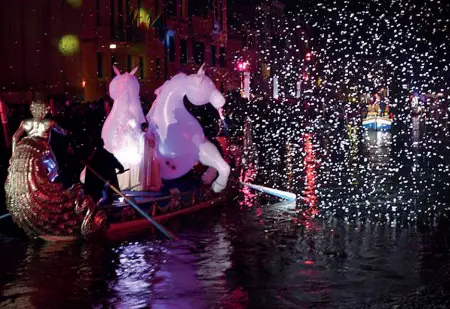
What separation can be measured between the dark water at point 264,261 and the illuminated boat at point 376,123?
32.8 metres

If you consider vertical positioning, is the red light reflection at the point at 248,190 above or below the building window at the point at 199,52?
below

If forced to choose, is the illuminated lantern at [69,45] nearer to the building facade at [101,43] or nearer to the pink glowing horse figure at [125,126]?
the building facade at [101,43]

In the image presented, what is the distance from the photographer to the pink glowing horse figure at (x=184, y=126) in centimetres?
1286

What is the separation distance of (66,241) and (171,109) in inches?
143

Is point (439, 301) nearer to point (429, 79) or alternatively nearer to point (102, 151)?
point (102, 151)

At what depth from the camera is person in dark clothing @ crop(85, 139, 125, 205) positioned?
1176cm

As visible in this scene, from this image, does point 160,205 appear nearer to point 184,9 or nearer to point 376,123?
point 376,123

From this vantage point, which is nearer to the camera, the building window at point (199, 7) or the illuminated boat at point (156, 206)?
the illuminated boat at point (156, 206)

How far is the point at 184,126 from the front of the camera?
1303cm

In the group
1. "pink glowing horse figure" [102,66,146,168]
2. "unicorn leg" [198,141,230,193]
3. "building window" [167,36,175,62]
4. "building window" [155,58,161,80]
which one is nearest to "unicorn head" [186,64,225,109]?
"unicorn leg" [198,141,230,193]

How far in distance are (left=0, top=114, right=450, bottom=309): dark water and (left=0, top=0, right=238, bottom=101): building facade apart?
11063mm

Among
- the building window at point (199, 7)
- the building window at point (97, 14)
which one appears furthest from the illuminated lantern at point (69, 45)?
the building window at point (199, 7)

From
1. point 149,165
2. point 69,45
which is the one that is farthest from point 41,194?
point 69,45

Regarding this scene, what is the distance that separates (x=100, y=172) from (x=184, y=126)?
6.34 feet
